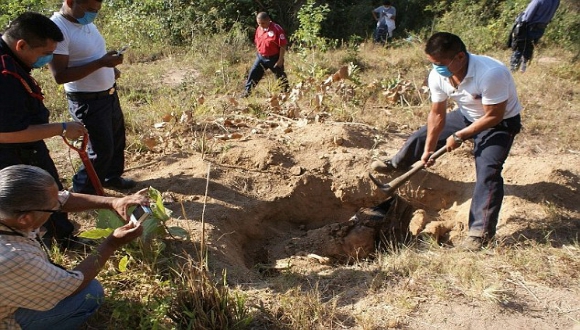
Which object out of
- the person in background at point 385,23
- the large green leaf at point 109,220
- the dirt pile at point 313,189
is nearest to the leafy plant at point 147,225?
the large green leaf at point 109,220

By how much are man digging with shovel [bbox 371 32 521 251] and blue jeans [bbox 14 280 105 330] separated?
7.42ft

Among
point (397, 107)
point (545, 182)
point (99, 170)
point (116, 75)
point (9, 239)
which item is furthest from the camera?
point (397, 107)

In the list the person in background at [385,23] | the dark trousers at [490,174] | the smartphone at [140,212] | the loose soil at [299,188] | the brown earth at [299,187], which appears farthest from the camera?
the person in background at [385,23]

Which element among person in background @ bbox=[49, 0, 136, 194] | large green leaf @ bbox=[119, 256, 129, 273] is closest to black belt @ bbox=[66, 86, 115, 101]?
person in background @ bbox=[49, 0, 136, 194]

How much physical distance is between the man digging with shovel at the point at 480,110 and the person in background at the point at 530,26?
12.7 feet

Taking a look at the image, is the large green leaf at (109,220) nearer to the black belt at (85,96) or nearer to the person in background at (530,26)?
the black belt at (85,96)

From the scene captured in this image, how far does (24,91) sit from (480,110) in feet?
9.10

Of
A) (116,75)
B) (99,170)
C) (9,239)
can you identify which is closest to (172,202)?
(99,170)

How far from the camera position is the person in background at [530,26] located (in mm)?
6445

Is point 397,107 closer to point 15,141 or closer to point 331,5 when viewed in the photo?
point 15,141

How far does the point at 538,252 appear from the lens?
2.95m

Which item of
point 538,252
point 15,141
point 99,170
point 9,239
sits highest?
point 15,141

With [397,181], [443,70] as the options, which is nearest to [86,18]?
[443,70]

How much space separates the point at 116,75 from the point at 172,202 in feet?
3.39
